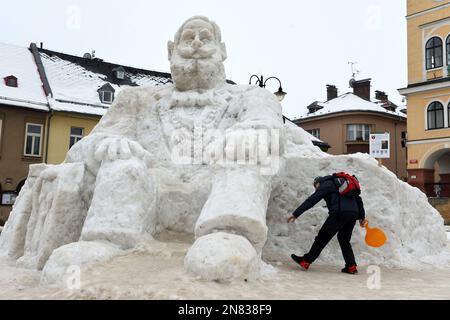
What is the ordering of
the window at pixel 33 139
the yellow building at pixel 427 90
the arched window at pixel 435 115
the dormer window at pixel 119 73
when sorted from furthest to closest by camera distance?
1. the dormer window at pixel 119 73
2. the arched window at pixel 435 115
3. the yellow building at pixel 427 90
4. the window at pixel 33 139

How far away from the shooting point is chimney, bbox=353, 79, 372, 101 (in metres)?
32.5

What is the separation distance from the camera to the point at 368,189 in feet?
14.0

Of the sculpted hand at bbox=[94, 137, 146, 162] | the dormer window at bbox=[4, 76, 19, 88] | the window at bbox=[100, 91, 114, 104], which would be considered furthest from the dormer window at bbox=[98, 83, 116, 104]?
the sculpted hand at bbox=[94, 137, 146, 162]

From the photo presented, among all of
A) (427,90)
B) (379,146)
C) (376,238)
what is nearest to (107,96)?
(427,90)

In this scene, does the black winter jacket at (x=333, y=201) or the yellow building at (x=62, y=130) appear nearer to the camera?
the black winter jacket at (x=333, y=201)

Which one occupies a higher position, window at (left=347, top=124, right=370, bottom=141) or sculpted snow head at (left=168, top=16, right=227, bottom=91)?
window at (left=347, top=124, right=370, bottom=141)

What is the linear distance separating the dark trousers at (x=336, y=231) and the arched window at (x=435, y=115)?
19406 millimetres

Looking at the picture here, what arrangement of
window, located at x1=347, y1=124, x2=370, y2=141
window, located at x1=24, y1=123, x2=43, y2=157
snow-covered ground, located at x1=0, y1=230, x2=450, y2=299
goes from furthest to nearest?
1. window, located at x1=347, y1=124, x2=370, y2=141
2. window, located at x1=24, y1=123, x2=43, y2=157
3. snow-covered ground, located at x1=0, y1=230, x2=450, y2=299

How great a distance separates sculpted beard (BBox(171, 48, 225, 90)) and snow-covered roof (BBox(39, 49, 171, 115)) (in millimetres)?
13977

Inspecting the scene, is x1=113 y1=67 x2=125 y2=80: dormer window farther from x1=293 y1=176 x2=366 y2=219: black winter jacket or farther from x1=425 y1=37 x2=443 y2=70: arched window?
x1=293 y1=176 x2=366 y2=219: black winter jacket

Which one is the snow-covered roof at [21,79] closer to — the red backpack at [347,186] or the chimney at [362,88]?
the red backpack at [347,186]

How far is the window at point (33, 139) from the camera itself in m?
19.0

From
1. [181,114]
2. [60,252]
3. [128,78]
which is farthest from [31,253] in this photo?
[128,78]

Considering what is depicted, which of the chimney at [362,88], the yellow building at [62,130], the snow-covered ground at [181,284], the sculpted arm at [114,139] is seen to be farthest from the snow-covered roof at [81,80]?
the snow-covered ground at [181,284]
